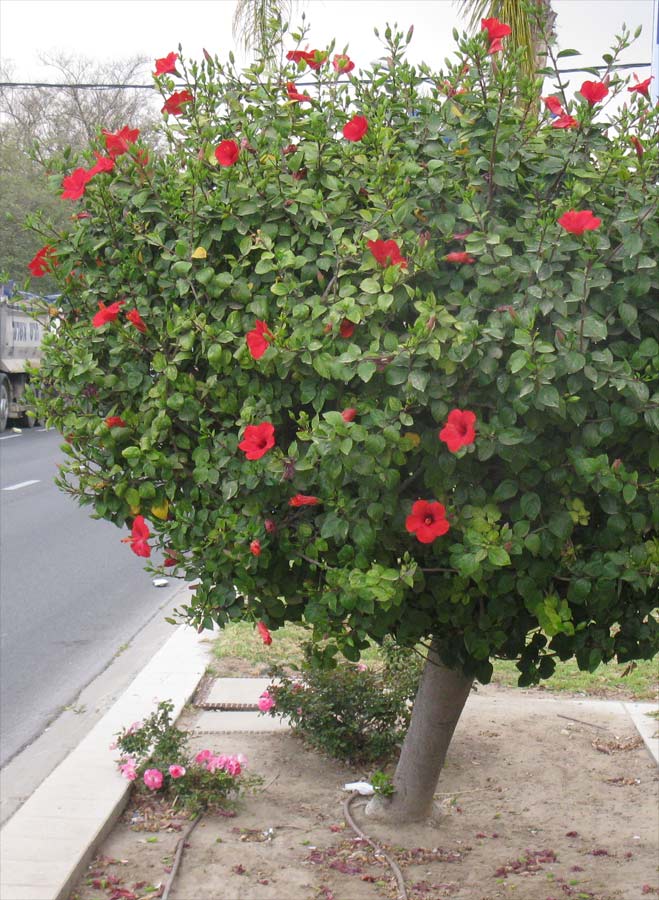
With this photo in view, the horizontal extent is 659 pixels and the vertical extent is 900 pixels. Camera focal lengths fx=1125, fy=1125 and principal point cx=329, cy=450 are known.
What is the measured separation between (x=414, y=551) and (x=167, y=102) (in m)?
1.31

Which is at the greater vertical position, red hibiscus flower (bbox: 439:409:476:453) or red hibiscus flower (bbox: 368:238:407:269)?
red hibiscus flower (bbox: 368:238:407:269)

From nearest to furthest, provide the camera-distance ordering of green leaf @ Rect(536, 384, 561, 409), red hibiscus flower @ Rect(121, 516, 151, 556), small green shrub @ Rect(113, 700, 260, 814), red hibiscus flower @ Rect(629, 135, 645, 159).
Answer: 1. green leaf @ Rect(536, 384, 561, 409)
2. red hibiscus flower @ Rect(629, 135, 645, 159)
3. red hibiscus flower @ Rect(121, 516, 151, 556)
4. small green shrub @ Rect(113, 700, 260, 814)

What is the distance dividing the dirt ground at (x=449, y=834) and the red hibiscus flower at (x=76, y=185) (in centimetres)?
251

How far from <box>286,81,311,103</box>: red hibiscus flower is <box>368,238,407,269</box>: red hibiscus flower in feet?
1.95

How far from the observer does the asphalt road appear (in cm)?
684

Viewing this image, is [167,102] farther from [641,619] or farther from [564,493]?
[641,619]

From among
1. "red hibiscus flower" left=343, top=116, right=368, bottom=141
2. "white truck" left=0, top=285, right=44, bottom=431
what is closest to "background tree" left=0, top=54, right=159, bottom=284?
"white truck" left=0, top=285, right=44, bottom=431

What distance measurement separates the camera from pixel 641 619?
2.72 meters

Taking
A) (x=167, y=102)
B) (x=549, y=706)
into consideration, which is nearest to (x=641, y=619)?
(x=167, y=102)

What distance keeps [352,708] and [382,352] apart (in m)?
3.17

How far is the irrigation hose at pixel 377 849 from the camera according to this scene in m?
4.01

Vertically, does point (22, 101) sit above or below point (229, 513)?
above

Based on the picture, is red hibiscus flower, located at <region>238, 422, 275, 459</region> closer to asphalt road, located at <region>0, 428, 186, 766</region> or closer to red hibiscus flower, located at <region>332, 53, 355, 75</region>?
red hibiscus flower, located at <region>332, 53, 355, 75</region>

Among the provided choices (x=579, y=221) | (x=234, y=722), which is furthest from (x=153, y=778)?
(x=579, y=221)
